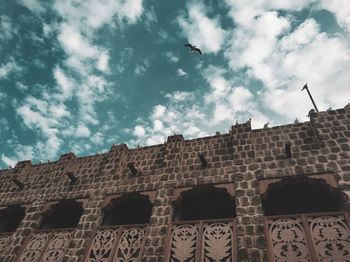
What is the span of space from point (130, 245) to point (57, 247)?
8.53 feet

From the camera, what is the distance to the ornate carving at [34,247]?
964 centimetres

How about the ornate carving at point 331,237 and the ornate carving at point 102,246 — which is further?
the ornate carving at point 102,246

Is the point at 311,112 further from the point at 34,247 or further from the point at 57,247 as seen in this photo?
the point at 34,247

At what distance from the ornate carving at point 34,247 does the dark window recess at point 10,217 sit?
2.01 meters

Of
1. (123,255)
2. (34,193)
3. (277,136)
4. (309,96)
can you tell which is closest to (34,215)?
(34,193)

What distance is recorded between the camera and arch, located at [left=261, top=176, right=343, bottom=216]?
847 cm

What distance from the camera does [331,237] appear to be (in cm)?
708

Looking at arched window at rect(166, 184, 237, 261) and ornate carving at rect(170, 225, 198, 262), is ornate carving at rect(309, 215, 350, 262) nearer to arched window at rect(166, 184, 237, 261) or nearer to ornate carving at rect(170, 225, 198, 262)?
arched window at rect(166, 184, 237, 261)

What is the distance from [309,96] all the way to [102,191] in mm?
7800

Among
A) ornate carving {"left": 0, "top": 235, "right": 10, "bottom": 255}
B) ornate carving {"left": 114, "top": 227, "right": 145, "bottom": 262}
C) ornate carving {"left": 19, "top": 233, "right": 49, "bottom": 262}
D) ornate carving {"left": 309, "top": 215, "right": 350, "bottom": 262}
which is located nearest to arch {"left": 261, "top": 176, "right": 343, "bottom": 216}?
ornate carving {"left": 309, "top": 215, "right": 350, "bottom": 262}

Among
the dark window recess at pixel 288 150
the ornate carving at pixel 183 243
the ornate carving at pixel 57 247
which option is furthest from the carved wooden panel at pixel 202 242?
the ornate carving at pixel 57 247

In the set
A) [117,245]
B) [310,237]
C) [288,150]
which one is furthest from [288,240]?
[117,245]

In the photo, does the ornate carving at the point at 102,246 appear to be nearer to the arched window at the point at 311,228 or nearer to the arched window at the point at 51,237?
the arched window at the point at 51,237

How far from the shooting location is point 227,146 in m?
10.0
